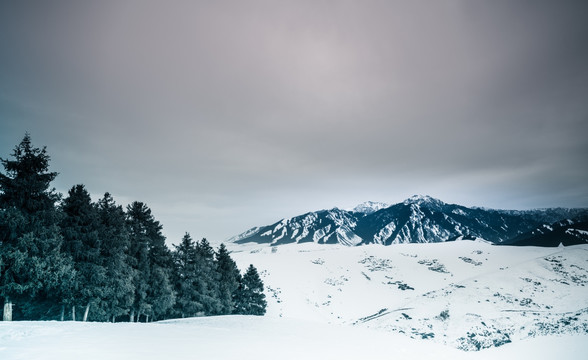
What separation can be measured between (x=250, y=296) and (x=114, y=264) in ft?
95.3

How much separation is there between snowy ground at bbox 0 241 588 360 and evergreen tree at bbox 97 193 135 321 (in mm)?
8424

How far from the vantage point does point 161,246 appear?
108 ft

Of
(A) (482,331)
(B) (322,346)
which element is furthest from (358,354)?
(A) (482,331)

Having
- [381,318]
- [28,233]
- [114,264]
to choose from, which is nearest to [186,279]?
[114,264]

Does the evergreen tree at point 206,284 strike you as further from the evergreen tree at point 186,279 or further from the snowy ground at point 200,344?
the snowy ground at point 200,344

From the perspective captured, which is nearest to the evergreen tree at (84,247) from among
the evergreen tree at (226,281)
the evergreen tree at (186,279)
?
the evergreen tree at (186,279)

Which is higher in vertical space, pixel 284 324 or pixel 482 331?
pixel 284 324

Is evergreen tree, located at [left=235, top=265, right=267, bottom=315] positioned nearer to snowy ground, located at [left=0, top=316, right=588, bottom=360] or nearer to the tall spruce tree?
the tall spruce tree

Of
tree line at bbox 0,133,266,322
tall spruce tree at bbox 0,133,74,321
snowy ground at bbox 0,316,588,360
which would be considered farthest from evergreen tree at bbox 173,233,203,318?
snowy ground at bbox 0,316,588,360

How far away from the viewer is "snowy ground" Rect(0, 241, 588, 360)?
961cm

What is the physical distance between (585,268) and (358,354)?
8833 centimetres

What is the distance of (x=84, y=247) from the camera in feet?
70.9

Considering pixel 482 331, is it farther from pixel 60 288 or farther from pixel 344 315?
pixel 60 288

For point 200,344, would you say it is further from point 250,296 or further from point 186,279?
point 250,296
